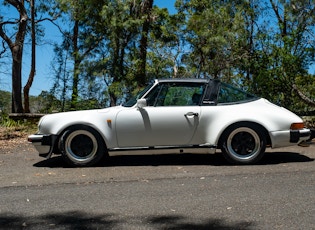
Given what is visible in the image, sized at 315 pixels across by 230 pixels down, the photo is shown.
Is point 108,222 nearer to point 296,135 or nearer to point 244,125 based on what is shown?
point 244,125

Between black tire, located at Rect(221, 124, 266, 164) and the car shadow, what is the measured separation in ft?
0.68

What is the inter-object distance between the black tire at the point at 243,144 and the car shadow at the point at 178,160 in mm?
207

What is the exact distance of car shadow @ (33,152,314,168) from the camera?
696 cm

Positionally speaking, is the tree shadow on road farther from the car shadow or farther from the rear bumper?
the rear bumper

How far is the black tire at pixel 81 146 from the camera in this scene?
22.1 ft

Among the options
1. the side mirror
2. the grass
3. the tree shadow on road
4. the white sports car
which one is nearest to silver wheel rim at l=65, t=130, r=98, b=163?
the white sports car

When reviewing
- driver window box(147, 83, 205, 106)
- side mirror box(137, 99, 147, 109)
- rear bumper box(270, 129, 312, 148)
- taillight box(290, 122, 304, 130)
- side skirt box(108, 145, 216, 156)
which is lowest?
side skirt box(108, 145, 216, 156)

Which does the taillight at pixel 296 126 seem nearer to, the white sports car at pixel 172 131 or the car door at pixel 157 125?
the white sports car at pixel 172 131

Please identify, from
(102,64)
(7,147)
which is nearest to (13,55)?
(102,64)

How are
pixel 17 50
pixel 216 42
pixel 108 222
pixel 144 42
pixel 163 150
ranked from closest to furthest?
pixel 108 222
pixel 163 150
pixel 216 42
pixel 144 42
pixel 17 50

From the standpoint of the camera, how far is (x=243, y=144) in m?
6.77

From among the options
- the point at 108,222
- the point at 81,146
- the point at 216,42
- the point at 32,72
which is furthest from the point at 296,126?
the point at 32,72

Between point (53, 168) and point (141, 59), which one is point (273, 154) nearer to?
point (53, 168)

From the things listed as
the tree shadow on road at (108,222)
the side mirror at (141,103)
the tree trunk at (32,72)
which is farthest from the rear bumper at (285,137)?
the tree trunk at (32,72)
